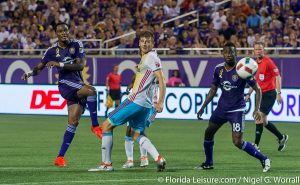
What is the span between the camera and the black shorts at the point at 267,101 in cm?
1942

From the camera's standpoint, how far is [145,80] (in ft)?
46.0

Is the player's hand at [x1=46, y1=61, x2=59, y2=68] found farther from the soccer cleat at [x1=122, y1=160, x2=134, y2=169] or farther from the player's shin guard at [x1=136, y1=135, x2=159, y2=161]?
the player's shin guard at [x1=136, y1=135, x2=159, y2=161]

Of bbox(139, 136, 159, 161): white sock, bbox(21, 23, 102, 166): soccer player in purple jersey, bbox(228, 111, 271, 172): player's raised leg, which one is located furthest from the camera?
bbox(21, 23, 102, 166): soccer player in purple jersey

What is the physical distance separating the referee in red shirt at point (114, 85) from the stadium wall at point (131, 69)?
1726 mm

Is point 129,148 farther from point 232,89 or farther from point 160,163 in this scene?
point 232,89

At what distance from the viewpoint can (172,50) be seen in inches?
1286

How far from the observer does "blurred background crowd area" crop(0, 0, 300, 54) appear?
31422mm

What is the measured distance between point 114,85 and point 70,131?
51.7 ft

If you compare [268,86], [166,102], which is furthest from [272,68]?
[166,102]

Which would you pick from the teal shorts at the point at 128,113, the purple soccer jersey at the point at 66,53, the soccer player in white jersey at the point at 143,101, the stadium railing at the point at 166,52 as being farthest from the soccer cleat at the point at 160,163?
the stadium railing at the point at 166,52

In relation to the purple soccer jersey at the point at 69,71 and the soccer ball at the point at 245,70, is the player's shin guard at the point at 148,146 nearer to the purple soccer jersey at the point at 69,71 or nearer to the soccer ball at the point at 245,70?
the soccer ball at the point at 245,70

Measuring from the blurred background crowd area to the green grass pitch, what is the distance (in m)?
4.97

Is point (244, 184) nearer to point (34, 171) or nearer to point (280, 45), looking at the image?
point (34, 171)

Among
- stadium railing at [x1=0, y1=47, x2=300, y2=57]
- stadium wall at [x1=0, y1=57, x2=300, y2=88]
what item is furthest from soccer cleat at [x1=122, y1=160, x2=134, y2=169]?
stadium wall at [x1=0, y1=57, x2=300, y2=88]
